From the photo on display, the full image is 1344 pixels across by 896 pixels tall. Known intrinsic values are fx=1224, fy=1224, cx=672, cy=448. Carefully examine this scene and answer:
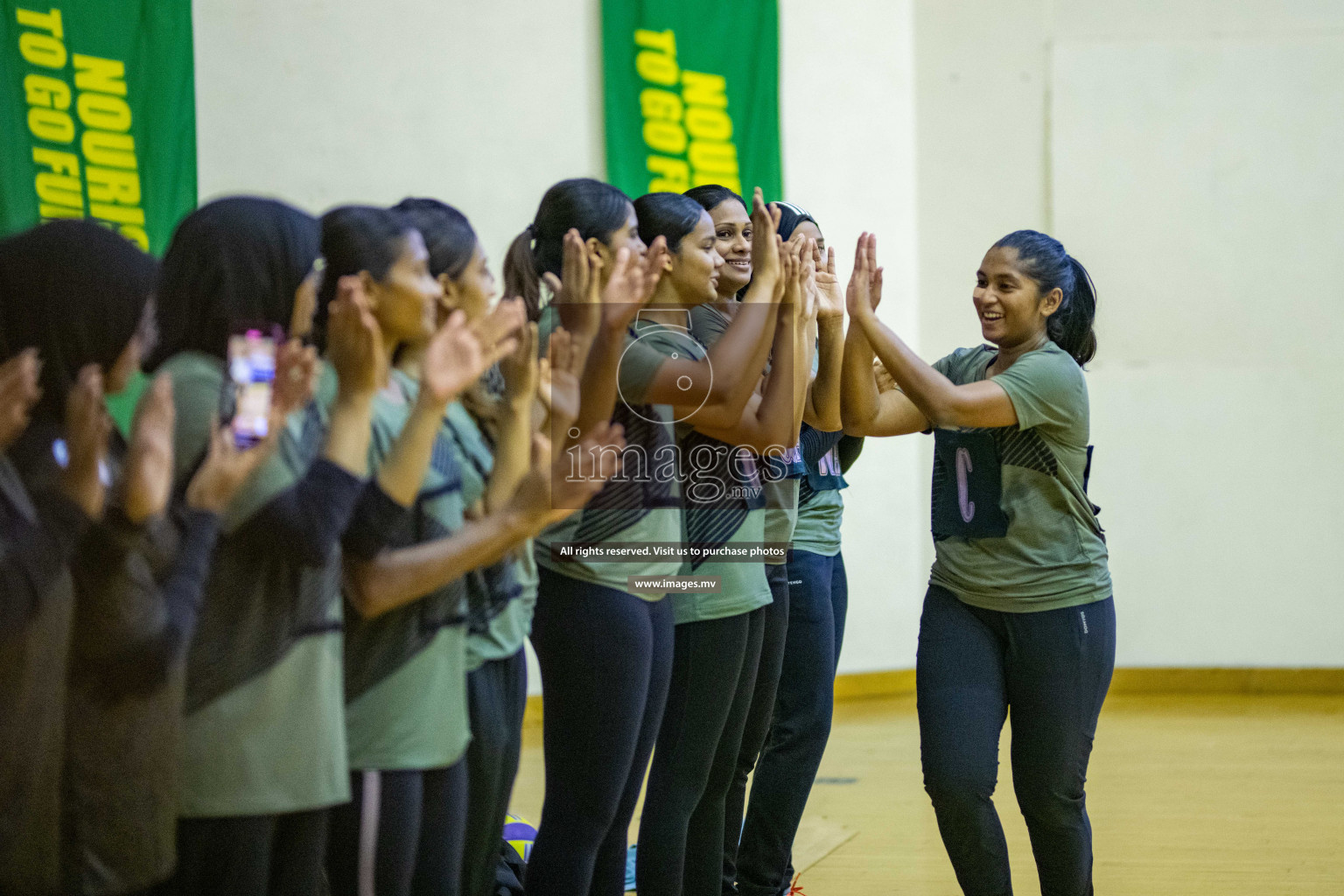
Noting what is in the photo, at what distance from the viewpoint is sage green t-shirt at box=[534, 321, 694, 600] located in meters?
2.03

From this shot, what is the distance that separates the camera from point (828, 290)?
2801 mm

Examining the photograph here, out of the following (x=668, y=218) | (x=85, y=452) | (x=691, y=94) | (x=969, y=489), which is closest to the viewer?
(x=85, y=452)

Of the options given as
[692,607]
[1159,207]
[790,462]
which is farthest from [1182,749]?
[692,607]

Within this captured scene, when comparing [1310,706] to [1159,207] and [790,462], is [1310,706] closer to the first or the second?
[1159,207]

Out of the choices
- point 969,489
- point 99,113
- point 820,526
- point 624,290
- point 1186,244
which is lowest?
point 820,526

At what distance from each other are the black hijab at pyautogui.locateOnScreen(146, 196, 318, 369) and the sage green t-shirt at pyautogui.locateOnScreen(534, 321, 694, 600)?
2.32ft

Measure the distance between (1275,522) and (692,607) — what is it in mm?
4573

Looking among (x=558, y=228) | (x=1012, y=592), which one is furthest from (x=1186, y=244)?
(x=558, y=228)

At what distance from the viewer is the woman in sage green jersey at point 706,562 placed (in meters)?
A: 2.25

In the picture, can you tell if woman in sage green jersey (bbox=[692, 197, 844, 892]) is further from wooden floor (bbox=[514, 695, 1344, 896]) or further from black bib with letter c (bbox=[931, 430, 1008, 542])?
wooden floor (bbox=[514, 695, 1344, 896])

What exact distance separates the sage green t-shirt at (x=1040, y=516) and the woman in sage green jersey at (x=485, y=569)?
1203 mm

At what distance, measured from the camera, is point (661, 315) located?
2381mm

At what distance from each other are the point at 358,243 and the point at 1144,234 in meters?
5.01

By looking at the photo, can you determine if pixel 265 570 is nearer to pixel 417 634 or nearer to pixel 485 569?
pixel 417 634
